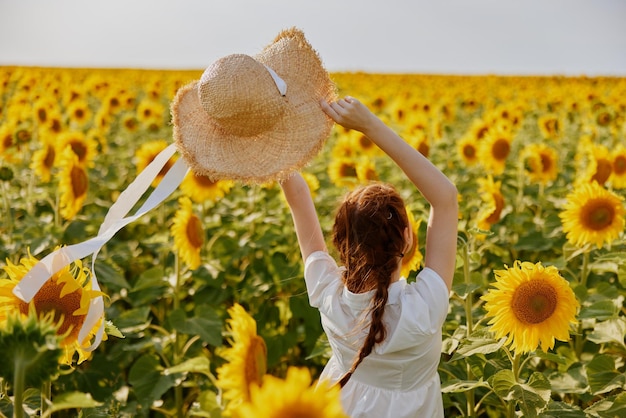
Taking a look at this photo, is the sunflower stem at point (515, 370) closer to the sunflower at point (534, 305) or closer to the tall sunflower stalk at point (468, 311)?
the sunflower at point (534, 305)

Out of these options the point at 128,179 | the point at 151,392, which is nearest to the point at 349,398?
the point at 151,392

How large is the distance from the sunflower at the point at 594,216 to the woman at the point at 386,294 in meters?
1.39

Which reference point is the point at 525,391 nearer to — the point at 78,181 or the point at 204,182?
the point at 204,182

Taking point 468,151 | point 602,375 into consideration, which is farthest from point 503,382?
point 468,151

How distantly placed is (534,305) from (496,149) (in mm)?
2988

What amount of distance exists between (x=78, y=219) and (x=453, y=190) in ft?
8.95

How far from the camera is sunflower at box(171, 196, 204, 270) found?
3238mm

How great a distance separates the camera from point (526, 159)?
4465 mm

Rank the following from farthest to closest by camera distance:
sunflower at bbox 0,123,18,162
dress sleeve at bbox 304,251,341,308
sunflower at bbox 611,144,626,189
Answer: sunflower at bbox 0,123,18,162 → sunflower at bbox 611,144,626,189 → dress sleeve at bbox 304,251,341,308

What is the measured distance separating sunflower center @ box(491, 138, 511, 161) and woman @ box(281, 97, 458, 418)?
3156 mm

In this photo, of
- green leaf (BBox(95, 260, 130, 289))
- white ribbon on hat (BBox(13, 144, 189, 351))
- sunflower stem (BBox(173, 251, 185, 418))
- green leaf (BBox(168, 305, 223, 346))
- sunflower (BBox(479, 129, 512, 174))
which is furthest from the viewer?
sunflower (BBox(479, 129, 512, 174))

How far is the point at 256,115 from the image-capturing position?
1.83 m

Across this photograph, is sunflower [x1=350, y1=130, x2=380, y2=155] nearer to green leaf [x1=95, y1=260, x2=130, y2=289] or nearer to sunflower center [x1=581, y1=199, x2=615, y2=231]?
sunflower center [x1=581, y1=199, x2=615, y2=231]

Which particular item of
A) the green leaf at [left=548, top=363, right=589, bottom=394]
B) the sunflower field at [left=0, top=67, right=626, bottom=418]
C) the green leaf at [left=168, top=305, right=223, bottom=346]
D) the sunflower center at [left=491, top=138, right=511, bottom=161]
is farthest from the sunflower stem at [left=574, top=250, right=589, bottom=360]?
the sunflower center at [left=491, top=138, right=511, bottom=161]
